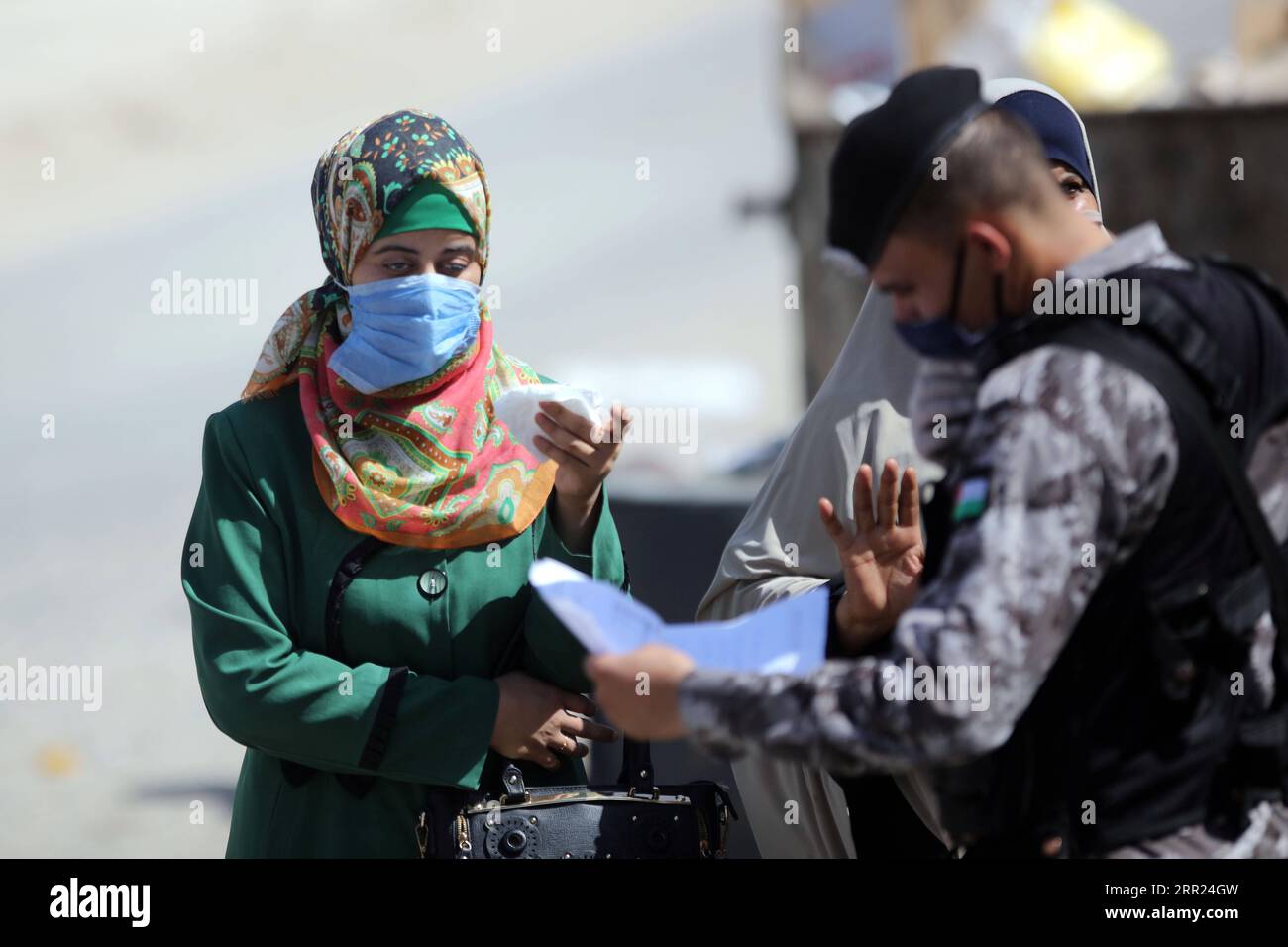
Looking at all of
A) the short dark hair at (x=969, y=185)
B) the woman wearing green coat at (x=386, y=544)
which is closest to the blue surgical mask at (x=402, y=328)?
the woman wearing green coat at (x=386, y=544)

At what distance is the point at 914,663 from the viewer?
182 centimetres

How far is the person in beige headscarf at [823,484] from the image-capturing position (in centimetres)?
279

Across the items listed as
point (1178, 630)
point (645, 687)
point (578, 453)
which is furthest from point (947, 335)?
point (578, 453)

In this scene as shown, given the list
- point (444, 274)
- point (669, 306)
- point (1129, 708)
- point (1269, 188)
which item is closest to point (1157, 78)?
point (1269, 188)

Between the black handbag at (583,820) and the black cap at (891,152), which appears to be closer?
the black cap at (891,152)

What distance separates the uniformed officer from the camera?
180 cm

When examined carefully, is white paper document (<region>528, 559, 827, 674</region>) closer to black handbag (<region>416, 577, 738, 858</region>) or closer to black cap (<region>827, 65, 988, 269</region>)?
black cap (<region>827, 65, 988, 269</region>)

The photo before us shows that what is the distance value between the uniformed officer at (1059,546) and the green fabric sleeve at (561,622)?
66cm

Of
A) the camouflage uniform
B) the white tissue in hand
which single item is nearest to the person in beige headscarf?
the white tissue in hand

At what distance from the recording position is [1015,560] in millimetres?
1793

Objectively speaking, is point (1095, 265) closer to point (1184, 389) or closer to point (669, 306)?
point (1184, 389)

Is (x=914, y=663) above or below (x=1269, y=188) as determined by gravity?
below

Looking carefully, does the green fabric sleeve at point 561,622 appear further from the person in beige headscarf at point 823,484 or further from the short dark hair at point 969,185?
the short dark hair at point 969,185
